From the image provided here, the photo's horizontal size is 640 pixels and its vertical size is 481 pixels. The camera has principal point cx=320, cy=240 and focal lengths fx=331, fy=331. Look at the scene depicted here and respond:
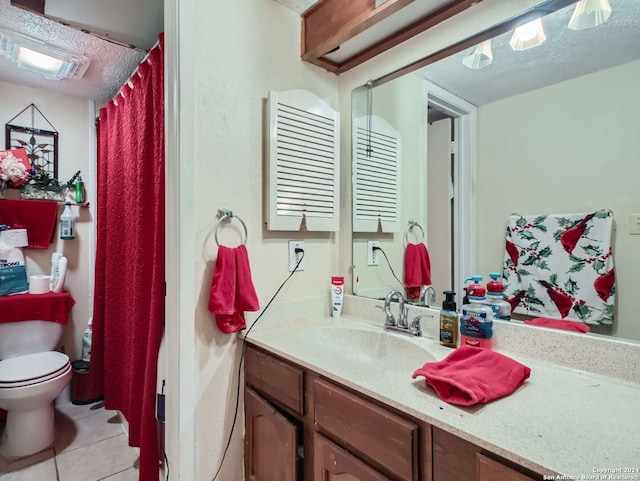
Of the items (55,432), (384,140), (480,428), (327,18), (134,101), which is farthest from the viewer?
(55,432)

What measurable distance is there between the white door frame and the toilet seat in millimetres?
2111

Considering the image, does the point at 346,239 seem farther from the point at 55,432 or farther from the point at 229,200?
the point at 55,432

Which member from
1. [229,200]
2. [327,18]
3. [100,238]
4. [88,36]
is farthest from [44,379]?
[327,18]

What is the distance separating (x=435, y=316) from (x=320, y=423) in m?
0.57

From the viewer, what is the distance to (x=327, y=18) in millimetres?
1393

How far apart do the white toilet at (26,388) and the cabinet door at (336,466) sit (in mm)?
1628

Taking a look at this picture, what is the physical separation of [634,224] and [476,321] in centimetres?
49

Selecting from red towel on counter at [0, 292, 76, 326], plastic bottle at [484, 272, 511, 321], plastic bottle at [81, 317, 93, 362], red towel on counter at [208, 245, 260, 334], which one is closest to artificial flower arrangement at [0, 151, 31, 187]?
red towel on counter at [0, 292, 76, 326]

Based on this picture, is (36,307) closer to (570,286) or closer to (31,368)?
(31,368)

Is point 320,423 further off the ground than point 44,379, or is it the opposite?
point 320,423

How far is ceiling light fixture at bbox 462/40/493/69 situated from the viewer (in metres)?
1.18

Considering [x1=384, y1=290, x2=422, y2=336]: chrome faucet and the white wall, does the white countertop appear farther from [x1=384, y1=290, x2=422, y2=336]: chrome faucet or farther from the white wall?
the white wall

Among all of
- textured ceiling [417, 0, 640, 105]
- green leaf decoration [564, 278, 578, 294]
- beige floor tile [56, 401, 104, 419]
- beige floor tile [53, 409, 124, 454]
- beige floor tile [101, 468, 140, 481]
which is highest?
textured ceiling [417, 0, 640, 105]

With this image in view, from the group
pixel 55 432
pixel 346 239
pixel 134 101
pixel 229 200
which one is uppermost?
pixel 134 101
